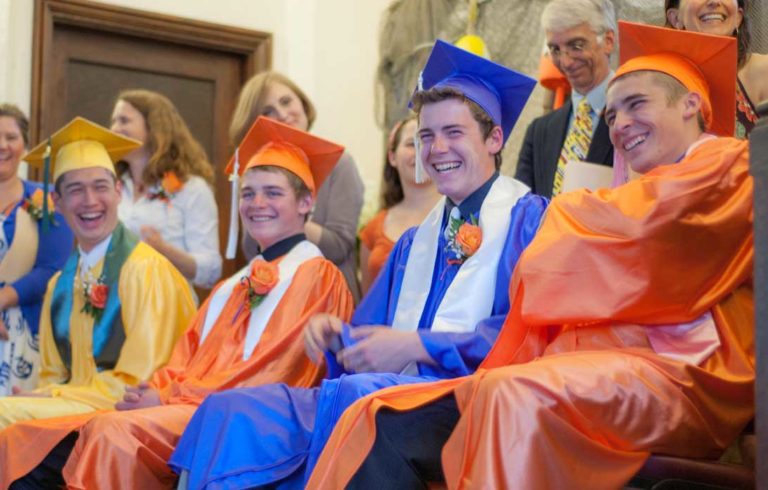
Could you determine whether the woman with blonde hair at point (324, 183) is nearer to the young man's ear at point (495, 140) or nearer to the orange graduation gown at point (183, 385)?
the orange graduation gown at point (183, 385)

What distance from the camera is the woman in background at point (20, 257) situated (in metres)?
4.63

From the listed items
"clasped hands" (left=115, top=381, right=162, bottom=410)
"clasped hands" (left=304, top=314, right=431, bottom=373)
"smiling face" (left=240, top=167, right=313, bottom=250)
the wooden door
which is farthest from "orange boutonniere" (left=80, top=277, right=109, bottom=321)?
the wooden door

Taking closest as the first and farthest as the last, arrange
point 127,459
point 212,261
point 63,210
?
point 127,459 → point 63,210 → point 212,261

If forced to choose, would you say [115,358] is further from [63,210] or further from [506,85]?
[506,85]

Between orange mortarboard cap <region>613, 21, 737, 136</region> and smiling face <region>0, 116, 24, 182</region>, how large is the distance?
3.01 m

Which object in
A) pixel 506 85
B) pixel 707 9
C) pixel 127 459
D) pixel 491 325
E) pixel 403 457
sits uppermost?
pixel 707 9

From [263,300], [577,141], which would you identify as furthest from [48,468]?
[577,141]

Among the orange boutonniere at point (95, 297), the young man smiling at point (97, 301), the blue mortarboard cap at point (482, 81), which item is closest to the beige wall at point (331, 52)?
the young man smiling at point (97, 301)

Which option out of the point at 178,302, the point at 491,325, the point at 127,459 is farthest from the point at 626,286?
the point at 178,302

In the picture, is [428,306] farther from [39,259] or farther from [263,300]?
[39,259]

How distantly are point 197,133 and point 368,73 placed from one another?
1.15 metres

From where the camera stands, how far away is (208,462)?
3049 mm

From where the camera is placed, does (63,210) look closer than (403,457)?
No

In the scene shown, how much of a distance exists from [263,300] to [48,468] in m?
0.88
